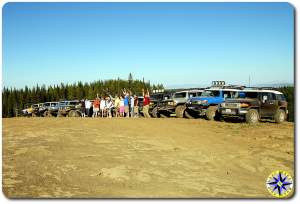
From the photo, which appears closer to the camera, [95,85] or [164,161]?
[164,161]

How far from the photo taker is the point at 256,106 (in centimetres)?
1780

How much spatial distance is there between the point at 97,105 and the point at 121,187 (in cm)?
1545

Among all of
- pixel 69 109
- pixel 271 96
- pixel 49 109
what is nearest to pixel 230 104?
pixel 271 96

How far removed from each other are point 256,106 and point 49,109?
18871 mm

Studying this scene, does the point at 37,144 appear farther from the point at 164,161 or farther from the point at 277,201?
the point at 277,201

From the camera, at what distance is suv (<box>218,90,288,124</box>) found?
1764cm

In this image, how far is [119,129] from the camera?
47.8ft

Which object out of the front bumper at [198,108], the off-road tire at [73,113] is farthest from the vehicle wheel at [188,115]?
the off-road tire at [73,113]

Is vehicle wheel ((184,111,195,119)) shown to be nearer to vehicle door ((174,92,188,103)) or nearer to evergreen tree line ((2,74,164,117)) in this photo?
vehicle door ((174,92,188,103))

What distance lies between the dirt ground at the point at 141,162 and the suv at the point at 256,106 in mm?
2822

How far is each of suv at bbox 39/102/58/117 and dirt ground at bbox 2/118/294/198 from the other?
56.2 ft

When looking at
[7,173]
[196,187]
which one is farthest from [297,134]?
[7,173]

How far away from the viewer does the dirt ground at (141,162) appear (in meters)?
7.54

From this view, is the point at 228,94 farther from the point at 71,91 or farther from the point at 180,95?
the point at 71,91
